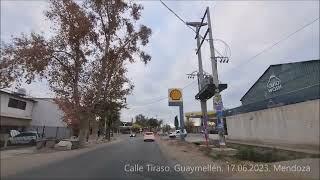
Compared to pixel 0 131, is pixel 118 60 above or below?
above

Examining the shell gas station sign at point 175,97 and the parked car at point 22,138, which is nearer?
the parked car at point 22,138

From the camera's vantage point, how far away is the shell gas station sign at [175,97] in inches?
2603

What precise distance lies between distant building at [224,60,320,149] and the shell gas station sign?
46.3 ft

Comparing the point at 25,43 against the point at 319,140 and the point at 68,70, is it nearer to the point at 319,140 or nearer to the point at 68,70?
the point at 68,70

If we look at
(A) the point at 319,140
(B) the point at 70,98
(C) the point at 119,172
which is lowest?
(C) the point at 119,172

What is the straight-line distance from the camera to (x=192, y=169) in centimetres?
1720

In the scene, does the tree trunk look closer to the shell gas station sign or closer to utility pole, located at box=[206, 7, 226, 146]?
utility pole, located at box=[206, 7, 226, 146]

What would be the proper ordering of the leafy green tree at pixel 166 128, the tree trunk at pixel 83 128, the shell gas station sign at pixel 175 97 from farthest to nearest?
the leafy green tree at pixel 166 128 → the shell gas station sign at pixel 175 97 → the tree trunk at pixel 83 128

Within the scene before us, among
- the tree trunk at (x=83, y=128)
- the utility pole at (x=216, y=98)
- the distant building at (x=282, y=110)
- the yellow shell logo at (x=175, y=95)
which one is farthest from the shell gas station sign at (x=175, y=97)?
the utility pole at (x=216, y=98)

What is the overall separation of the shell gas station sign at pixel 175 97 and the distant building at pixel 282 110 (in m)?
14.1

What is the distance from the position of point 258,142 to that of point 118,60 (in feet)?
54.2

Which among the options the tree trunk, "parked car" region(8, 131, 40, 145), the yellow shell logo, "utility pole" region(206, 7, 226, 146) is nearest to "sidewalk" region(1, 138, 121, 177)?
"parked car" region(8, 131, 40, 145)

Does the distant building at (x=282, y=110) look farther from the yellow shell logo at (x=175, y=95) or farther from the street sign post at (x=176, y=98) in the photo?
the yellow shell logo at (x=175, y=95)

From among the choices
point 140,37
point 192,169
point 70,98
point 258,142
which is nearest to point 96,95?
point 70,98
